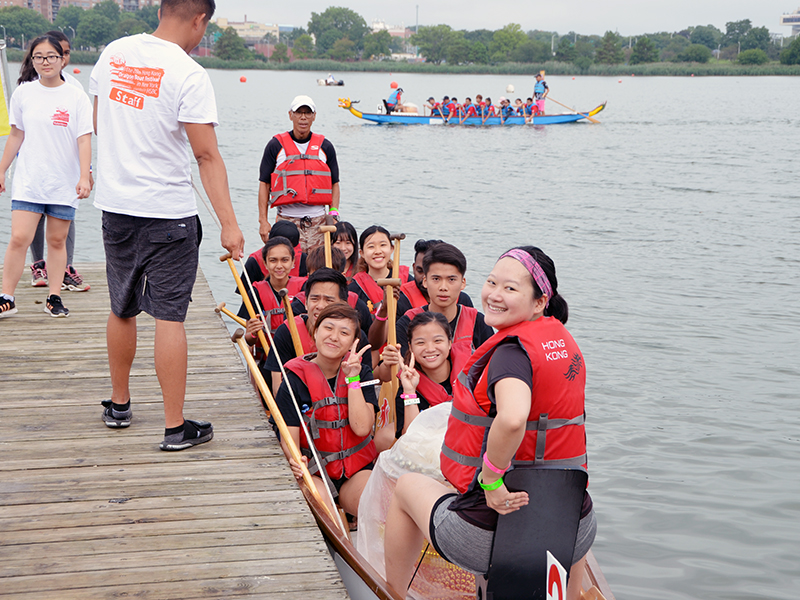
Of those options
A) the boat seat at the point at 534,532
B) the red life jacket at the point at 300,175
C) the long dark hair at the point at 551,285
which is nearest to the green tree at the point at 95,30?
the red life jacket at the point at 300,175

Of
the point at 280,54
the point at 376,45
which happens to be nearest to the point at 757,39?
the point at 376,45

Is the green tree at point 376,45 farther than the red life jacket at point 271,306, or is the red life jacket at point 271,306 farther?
the green tree at point 376,45

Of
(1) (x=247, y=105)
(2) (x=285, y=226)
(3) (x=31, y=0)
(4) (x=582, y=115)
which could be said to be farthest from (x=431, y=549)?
(3) (x=31, y=0)

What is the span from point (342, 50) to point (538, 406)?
120430 millimetres

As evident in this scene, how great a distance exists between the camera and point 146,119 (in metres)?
3.10

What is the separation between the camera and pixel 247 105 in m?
42.8

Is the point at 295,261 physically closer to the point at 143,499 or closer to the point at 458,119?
the point at 143,499

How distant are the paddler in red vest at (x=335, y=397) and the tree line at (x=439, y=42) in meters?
76.1

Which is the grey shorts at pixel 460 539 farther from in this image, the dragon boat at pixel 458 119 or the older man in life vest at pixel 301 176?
the dragon boat at pixel 458 119

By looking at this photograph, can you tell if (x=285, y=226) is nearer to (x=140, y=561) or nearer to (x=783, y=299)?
(x=140, y=561)

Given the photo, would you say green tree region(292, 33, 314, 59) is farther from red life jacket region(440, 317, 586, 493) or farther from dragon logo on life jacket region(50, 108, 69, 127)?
red life jacket region(440, 317, 586, 493)

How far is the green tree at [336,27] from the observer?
126m

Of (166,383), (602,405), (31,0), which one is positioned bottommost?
(602,405)

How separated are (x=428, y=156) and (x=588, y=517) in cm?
2322
